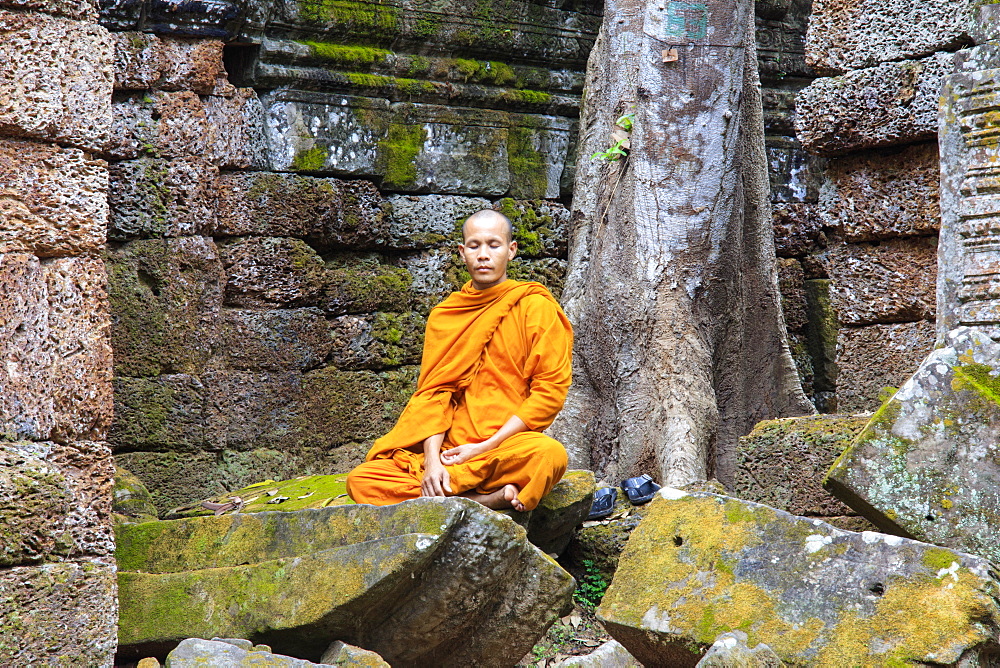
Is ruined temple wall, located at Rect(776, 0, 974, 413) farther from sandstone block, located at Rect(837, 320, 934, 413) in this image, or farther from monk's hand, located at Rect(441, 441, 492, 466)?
monk's hand, located at Rect(441, 441, 492, 466)

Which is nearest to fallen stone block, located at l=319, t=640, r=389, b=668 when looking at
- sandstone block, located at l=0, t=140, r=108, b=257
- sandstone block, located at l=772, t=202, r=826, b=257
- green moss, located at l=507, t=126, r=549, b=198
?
sandstone block, located at l=0, t=140, r=108, b=257

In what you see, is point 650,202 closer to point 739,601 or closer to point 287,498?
point 287,498

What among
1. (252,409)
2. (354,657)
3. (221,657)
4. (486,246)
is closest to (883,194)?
(486,246)

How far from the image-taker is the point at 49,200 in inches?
137

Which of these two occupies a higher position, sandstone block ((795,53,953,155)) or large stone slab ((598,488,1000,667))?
sandstone block ((795,53,953,155))

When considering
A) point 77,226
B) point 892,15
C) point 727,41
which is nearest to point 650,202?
point 727,41

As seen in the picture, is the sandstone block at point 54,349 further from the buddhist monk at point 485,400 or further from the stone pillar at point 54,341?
the buddhist monk at point 485,400

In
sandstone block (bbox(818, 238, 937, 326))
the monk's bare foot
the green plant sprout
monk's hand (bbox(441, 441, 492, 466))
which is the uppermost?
the green plant sprout

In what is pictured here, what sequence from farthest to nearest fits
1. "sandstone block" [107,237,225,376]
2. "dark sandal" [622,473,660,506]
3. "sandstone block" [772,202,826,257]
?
"sandstone block" [772,202,826,257], "sandstone block" [107,237,225,376], "dark sandal" [622,473,660,506]

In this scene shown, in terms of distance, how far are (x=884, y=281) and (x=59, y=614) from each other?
3532mm

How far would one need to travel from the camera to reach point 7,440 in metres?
3.36

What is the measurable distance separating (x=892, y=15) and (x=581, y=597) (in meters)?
2.74

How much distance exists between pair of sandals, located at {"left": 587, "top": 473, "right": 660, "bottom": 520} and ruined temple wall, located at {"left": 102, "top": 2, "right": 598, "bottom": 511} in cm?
178

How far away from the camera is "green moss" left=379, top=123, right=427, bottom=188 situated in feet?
20.8
